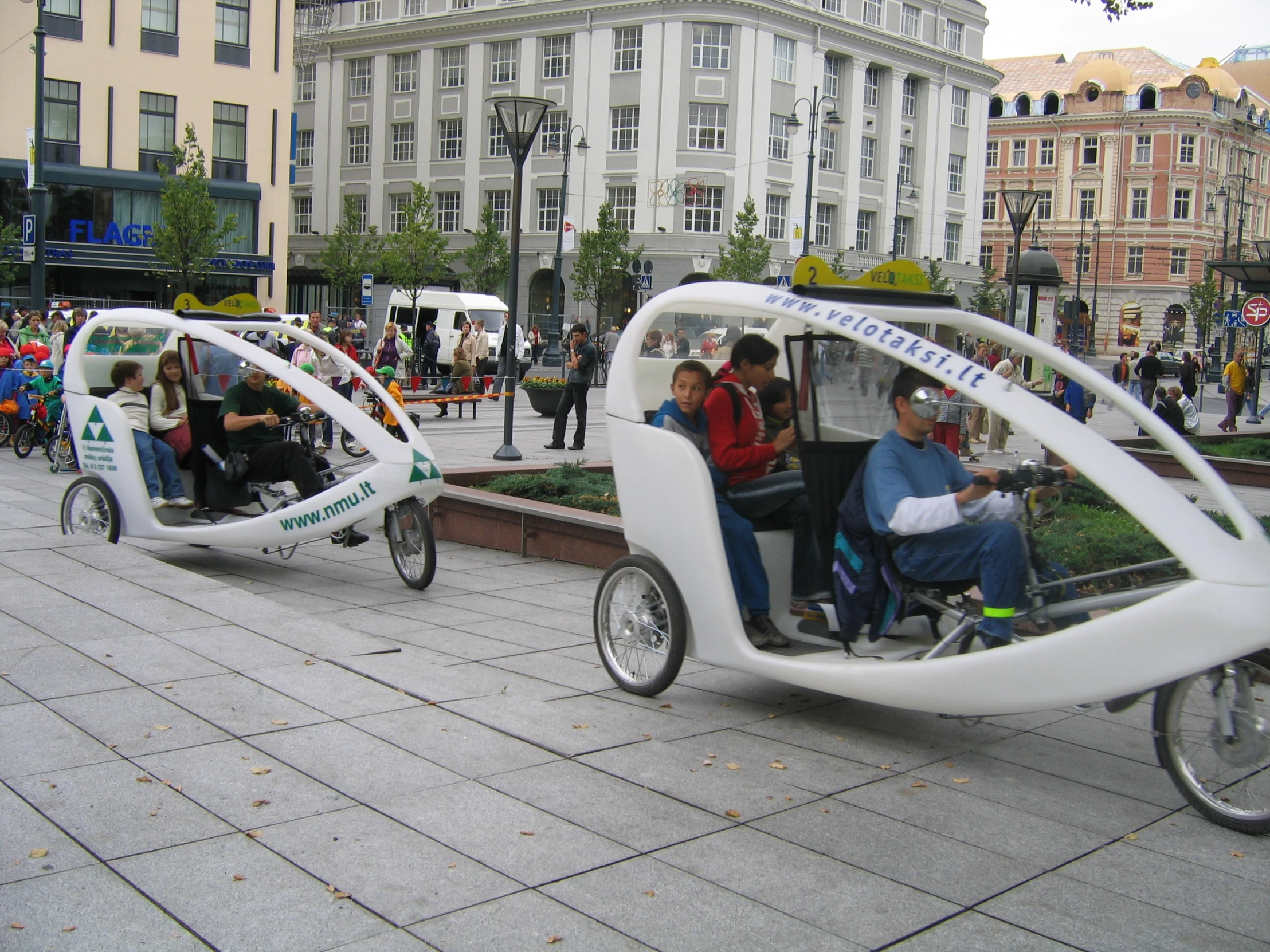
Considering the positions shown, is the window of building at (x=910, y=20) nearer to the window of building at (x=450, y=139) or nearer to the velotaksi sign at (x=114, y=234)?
the window of building at (x=450, y=139)

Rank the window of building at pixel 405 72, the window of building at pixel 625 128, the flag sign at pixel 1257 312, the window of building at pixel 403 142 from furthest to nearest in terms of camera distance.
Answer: the window of building at pixel 403 142 → the window of building at pixel 405 72 → the window of building at pixel 625 128 → the flag sign at pixel 1257 312

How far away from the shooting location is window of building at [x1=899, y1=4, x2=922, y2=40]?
211 ft

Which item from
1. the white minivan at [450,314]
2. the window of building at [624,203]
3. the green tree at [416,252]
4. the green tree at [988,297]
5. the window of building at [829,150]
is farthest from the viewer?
the green tree at [988,297]

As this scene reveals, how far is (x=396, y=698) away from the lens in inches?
223

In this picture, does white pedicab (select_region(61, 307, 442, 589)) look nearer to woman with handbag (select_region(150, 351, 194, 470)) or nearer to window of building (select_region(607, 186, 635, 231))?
woman with handbag (select_region(150, 351, 194, 470))

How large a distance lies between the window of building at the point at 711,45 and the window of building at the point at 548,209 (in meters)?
8.63

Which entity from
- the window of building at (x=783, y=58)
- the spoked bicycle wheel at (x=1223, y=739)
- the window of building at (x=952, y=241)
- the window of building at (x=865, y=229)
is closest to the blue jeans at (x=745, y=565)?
the spoked bicycle wheel at (x=1223, y=739)

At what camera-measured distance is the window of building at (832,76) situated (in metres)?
60.4

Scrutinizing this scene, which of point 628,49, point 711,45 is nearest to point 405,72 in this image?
point 628,49

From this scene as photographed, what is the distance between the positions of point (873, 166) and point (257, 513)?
58.5 m

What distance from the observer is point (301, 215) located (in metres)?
68.8

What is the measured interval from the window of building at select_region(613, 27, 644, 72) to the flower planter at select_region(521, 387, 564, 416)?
3713cm

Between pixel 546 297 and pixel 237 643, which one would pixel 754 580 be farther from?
pixel 546 297

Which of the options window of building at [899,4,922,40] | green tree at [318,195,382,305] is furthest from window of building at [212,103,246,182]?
window of building at [899,4,922,40]
